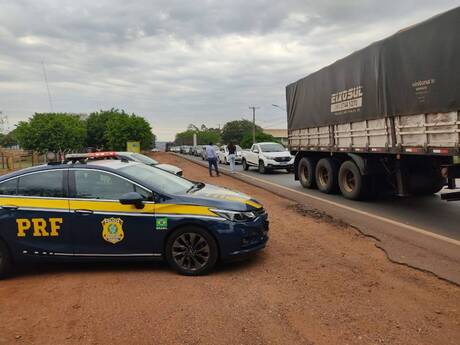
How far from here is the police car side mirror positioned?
5.09 meters

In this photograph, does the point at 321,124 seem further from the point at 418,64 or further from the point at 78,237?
the point at 78,237

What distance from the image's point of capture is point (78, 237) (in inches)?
208

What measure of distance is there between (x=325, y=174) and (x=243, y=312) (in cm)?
909

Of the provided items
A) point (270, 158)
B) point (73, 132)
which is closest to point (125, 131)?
point (73, 132)

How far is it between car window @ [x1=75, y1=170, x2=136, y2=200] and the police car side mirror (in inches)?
8.0

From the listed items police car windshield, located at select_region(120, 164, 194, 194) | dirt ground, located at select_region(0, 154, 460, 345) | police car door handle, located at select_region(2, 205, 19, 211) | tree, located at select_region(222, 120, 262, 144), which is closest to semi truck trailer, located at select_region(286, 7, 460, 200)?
dirt ground, located at select_region(0, 154, 460, 345)

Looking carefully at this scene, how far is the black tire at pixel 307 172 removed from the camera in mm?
13352

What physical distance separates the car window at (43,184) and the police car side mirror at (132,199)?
33.3 inches

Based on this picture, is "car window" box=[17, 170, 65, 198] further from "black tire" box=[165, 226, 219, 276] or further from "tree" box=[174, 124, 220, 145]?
"tree" box=[174, 124, 220, 145]

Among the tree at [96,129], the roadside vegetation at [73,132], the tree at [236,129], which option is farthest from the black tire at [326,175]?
the tree at [236,129]

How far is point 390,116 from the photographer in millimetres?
8797

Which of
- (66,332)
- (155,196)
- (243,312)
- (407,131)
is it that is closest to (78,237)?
(155,196)

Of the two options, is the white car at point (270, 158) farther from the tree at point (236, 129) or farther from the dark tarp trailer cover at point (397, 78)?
the tree at point (236, 129)

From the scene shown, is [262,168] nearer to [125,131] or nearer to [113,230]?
[113,230]
